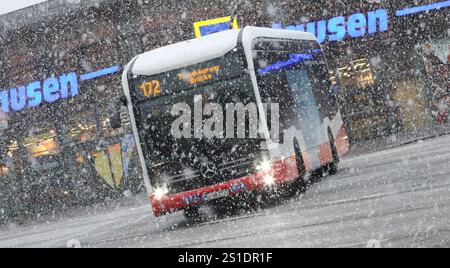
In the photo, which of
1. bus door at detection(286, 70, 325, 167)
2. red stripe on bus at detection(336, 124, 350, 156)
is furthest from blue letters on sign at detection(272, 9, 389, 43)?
bus door at detection(286, 70, 325, 167)

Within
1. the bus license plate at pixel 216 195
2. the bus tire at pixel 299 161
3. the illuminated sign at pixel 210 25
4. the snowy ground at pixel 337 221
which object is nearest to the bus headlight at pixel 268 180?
the snowy ground at pixel 337 221

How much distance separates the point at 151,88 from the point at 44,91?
17.6m

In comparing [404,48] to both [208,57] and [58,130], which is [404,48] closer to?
[58,130]

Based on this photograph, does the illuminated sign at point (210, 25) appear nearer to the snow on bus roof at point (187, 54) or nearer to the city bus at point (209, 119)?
the city bus at point (209, 119)

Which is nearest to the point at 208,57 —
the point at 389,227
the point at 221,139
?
the point at 221,139

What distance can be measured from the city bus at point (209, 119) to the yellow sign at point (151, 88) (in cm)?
2

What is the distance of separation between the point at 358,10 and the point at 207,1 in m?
5.78

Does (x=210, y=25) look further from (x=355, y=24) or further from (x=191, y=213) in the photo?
(x=191, y=213)

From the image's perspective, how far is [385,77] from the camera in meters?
28.7

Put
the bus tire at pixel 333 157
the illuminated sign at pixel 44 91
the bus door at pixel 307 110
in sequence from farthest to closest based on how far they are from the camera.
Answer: the illuminated sign at pixel 44 91 < the bus tire at pixel 333 157 < the bus door at pixel 307 110

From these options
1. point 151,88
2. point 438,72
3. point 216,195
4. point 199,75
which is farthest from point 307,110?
point 438,72

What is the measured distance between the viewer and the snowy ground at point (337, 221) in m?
7.38

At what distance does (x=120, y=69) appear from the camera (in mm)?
28484

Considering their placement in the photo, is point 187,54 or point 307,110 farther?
point 307,110
